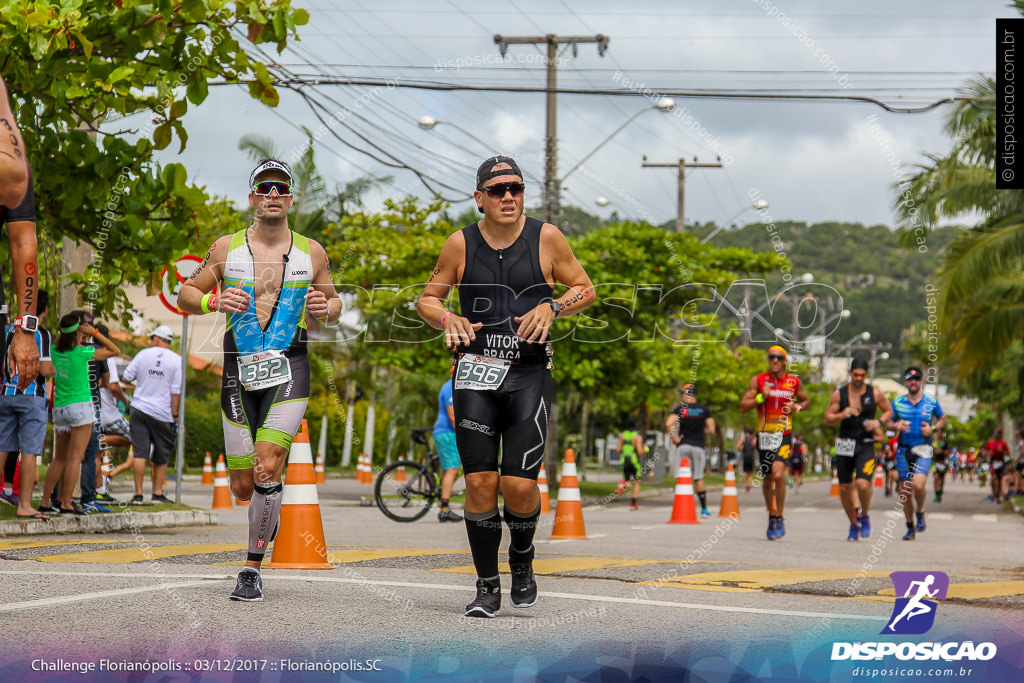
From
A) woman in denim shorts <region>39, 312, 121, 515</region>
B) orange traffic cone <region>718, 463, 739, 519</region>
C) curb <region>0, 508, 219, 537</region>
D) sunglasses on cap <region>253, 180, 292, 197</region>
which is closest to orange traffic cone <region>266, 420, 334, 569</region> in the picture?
sunglasses on cap <region>253, 180, 292, 197</region>

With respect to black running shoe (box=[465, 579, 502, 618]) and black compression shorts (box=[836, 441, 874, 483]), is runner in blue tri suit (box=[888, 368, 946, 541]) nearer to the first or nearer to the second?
black compression shorts (box=[836, 441, 874, 483])

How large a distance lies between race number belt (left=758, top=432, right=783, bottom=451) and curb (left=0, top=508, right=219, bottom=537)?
595 cm

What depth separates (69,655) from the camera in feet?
13.1

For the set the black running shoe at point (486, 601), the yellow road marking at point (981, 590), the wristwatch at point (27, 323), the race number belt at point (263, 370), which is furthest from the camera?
the yellow road marking at point (981, 590)

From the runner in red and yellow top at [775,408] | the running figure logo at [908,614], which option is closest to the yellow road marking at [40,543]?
the running figure logo at [908,614]

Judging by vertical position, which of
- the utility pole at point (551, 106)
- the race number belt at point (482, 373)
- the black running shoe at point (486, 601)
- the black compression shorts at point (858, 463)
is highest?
the utility pole at point (551, 106)

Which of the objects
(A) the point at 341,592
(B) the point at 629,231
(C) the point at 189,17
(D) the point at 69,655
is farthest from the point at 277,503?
(B) the point at 629,231

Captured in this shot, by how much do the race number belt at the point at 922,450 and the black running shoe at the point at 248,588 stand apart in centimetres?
982

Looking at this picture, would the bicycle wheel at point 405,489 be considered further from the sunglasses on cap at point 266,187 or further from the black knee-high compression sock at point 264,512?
the sunglasses on cap at point 266,187

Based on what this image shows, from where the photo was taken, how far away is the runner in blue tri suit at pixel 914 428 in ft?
44.3

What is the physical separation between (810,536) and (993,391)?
127 ft

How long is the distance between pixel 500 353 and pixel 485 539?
33.7 inches

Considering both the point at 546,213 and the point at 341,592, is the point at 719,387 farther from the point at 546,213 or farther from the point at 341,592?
the point at 341,592

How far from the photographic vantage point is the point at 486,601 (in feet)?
17.3
